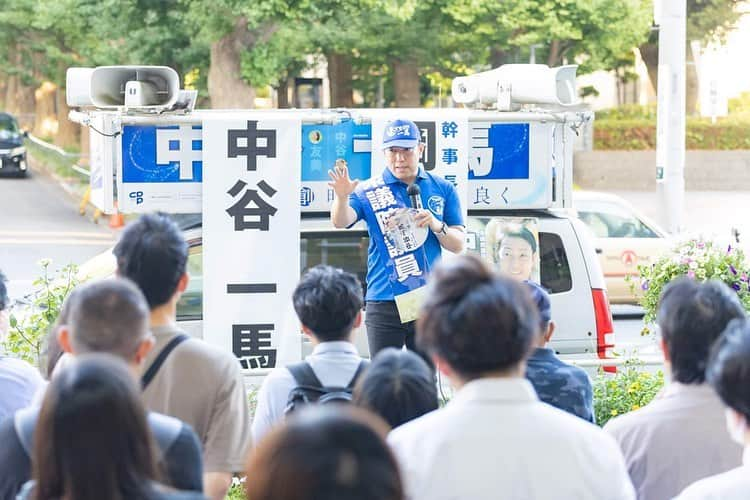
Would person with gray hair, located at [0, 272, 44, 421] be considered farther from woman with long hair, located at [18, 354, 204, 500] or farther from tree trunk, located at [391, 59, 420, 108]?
tree trunk, located at [391, 59, 420, 108]

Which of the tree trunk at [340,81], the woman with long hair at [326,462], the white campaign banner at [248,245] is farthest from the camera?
the tree trunk at [340,81]

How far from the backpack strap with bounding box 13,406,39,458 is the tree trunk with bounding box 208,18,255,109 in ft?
62.4

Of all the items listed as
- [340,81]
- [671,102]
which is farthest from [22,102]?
[671,102]

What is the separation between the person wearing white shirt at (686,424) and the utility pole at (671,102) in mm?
11353

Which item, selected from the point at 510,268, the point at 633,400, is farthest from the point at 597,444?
the point at 633,400

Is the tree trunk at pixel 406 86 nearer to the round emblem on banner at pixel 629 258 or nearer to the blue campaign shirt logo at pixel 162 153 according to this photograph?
the round emblem on banner at pixel 629 258

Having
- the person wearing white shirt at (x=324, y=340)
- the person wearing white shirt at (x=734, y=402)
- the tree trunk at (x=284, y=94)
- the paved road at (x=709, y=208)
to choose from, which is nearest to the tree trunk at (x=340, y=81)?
the tree trunk at (x=284, y=94)

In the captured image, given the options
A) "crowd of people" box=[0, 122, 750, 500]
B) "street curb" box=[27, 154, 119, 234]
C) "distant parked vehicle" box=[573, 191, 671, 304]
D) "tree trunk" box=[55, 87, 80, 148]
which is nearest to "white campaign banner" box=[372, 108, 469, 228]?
"crowd of people" box=[0, 122, 750, 500]

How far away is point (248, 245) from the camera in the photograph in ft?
23.2

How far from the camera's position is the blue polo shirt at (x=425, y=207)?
6.36 m

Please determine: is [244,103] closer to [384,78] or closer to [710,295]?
[384,78]

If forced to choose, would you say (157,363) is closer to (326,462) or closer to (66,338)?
(66,338)

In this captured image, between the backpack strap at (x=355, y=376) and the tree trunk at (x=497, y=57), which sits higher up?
the tree trunk at (x=497, y=57)

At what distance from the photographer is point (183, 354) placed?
362cm
